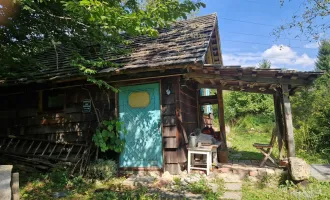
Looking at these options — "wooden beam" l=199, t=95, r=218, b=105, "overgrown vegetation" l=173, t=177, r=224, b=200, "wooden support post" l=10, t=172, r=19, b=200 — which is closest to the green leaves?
"overgrown vegetation" l=173, t=177, r=224, b=200

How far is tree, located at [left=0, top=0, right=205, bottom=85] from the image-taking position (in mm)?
4135

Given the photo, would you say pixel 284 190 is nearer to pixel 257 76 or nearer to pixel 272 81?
pixel 272 81

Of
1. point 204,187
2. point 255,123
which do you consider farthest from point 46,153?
point 255,123

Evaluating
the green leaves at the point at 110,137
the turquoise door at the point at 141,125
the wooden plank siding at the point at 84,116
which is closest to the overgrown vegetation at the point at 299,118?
the wooden plank siding at the point at 84,116

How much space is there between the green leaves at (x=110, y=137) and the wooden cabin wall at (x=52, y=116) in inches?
25.9

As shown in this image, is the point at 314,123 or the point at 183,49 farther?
the point at 314,123

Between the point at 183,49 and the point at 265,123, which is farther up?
the point at 183,49

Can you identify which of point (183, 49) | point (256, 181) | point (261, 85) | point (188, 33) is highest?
point (188, 33)

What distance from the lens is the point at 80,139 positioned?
6844mm

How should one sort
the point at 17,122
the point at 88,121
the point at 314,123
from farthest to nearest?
the point at 314,123
the point at 17,122
the point at 88,121

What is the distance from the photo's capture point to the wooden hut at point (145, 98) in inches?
219

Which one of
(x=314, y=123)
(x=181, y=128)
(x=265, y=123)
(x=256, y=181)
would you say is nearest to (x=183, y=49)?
(x=181, y=128)

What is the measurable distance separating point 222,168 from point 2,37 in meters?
6.05

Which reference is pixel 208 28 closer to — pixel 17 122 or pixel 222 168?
pixel 222 168
